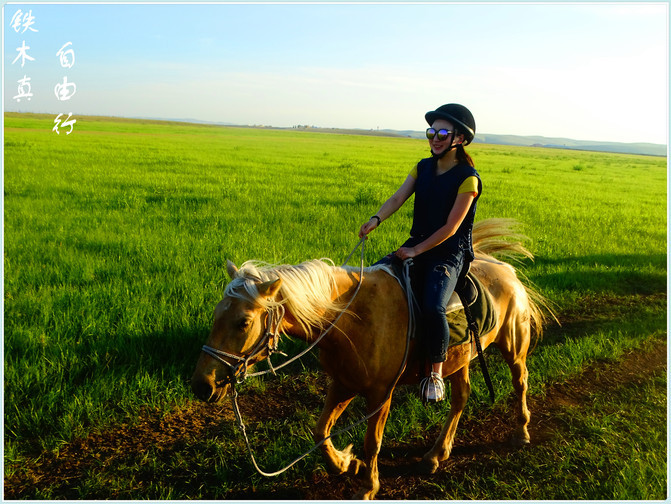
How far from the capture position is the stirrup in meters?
3.17

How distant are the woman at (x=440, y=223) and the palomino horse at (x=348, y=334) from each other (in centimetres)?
19

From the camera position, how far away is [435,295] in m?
3.15

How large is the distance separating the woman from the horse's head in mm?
1063

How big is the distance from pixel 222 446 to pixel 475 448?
2.17 m

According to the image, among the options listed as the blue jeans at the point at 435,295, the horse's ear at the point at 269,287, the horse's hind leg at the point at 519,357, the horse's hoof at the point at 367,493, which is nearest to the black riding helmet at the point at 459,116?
the blue jeans at the point at 435,295

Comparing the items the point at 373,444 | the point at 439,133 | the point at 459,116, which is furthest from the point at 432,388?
the point at 459,116

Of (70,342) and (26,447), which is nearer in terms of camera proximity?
(26,447)

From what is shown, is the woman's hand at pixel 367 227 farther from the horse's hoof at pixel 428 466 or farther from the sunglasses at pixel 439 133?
the horse's hoof at pixel 428 466

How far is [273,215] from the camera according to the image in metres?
11.1

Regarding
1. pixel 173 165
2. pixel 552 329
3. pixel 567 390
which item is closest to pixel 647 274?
pixel 552 329

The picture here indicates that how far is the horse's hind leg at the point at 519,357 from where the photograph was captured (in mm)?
4059

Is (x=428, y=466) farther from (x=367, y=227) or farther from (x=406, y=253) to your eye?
(x=367, y=227)

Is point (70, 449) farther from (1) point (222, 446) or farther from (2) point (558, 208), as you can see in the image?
(2) point (558, 208)

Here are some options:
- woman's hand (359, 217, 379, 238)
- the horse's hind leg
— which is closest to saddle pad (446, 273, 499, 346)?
the horse's hind leg
